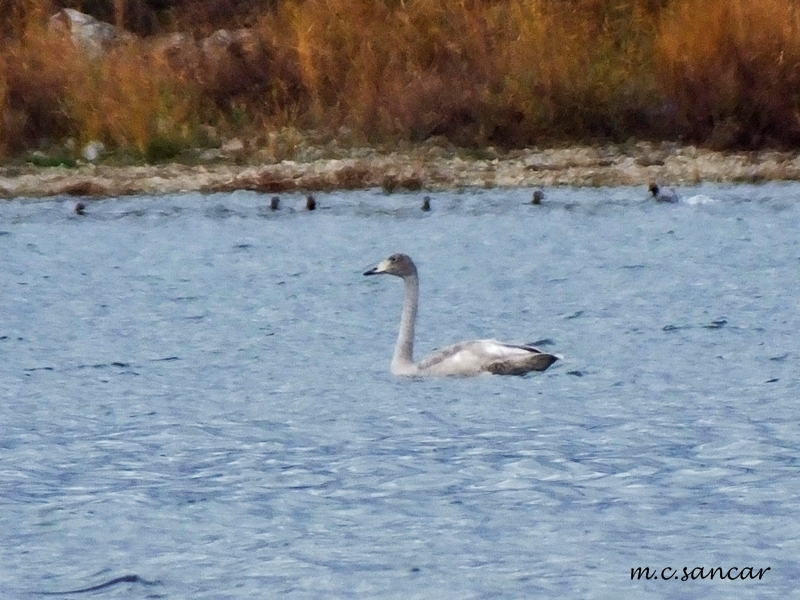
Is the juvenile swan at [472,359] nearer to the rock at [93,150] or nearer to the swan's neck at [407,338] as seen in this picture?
the swan's neck at [407,338]

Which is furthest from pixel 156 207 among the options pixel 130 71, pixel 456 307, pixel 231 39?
pixel 456 307

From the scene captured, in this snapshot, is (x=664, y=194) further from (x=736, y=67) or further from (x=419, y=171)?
(x=419, y=171)

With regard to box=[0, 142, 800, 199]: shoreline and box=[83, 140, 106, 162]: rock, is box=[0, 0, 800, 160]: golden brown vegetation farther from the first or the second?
box=[0, 142, 800, 199]: shoreline

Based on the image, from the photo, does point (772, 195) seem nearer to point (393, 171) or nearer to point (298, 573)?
point (393, 171)

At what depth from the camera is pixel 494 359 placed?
10.0m

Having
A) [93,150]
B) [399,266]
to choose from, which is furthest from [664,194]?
[399,266]

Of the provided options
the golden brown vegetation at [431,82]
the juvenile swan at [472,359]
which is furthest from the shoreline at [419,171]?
the juvenile swan at [472,359]

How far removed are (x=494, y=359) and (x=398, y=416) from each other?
40.5 inches

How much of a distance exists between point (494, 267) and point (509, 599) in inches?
342

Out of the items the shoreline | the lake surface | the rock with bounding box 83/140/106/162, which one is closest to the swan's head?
the lake surface

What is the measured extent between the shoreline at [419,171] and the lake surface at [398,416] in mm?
2430

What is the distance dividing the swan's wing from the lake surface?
0.26 ft

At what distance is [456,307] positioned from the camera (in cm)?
1312

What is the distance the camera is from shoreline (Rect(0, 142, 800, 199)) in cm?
1941
